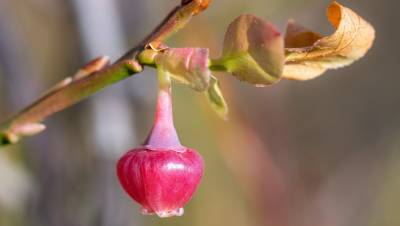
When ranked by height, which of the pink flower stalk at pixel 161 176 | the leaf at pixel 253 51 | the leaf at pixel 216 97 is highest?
the leaf at pixel 253 51

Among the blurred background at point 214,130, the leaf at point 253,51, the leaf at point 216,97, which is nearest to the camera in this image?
the leaf at point 253,51

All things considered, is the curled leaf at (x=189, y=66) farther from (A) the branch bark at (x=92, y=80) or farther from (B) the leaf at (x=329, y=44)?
(B) the leaf at (x=329, y=44)

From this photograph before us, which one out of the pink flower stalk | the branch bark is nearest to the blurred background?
the branch bark

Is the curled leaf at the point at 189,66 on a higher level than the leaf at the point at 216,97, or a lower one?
higher

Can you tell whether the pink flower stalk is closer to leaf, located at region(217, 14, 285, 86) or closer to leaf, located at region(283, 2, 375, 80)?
leaf, located at region(217, 14, 285, 86)

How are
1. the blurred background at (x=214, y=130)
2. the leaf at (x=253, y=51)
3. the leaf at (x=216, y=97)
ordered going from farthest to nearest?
the blurred background at (x=214, y=130), the leaf at (x=216, y=97), the leaf at (x=253, y=51)

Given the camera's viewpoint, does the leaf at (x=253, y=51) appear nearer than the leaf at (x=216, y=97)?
Yes

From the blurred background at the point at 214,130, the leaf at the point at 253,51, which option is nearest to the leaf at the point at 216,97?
the leaf at the point at 253,51
